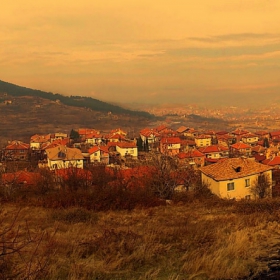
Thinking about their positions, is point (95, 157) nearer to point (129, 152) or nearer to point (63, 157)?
point (129, 152)

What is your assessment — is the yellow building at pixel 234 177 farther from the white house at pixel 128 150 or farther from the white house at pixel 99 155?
the white house at pixel 128 150

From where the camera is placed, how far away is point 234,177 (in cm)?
2655

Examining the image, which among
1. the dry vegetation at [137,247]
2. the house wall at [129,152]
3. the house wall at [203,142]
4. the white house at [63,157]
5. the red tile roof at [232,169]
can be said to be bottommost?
the house wall at [203,142]

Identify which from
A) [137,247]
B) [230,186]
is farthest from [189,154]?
[137,247]

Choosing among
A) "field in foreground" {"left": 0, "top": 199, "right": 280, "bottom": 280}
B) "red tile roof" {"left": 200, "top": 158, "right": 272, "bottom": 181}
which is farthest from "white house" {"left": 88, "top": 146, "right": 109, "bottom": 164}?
"field in foreground" {"left": 0, "top": 199, "right": 280, "bottom": 280}

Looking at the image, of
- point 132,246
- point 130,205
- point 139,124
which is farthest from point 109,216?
point 139,124

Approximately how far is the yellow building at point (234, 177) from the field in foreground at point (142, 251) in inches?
722

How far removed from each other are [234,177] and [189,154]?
1529 inches

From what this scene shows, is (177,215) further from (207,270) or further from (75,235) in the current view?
(207,270)

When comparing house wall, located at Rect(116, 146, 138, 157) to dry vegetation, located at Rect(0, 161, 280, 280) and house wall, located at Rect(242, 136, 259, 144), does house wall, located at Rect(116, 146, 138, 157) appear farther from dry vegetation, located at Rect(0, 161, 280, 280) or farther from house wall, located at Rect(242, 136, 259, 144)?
dry vegetation, located at Rect(0, 161, 280, 280)

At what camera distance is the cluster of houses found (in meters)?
27.2

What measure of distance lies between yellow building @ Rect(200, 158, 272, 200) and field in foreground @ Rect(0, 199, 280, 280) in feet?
60.2

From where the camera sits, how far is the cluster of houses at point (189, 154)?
89.1ft

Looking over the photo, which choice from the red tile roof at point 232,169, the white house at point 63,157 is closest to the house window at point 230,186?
the red tile roof at point 232,169
